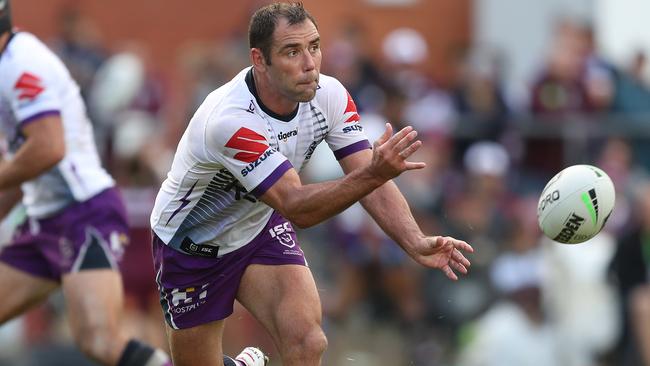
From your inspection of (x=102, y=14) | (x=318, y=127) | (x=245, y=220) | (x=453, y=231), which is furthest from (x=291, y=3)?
(x=102, y=14)

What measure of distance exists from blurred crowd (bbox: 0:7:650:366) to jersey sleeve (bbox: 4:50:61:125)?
4813 millimetres

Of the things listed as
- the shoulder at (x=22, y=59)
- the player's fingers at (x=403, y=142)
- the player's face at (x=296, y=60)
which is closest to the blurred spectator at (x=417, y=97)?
the shoulder at (x=22, y=59)

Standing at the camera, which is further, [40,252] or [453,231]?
[453,231]

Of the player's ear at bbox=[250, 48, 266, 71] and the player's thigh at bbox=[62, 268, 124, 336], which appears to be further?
the player's thigh at bbox=[62, 268, 124, 336]

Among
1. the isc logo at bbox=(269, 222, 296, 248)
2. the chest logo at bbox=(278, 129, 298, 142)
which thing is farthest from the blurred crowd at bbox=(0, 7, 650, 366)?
the chest logo at bbox=(278, 129, 298, 142)

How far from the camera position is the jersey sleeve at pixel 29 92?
9.91 metres

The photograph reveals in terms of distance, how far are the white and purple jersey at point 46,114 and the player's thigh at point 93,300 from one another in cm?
57

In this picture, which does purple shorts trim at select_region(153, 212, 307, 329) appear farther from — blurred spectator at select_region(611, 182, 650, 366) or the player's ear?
blurred spectator at select_region(611, 182, 650, 366)

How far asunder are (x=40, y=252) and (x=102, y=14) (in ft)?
39.2

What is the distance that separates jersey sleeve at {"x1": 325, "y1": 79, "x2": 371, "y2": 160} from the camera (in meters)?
8.65

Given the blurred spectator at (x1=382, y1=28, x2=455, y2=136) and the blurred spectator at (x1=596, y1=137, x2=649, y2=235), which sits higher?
the blurred spectator at (x1=382, y1=28, x2=455, y2=136)

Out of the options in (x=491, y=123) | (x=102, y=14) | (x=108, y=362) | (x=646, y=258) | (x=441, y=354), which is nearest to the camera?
(x=108, y=362)

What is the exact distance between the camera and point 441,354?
585 inches

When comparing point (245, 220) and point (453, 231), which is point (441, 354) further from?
point (245, 220)
